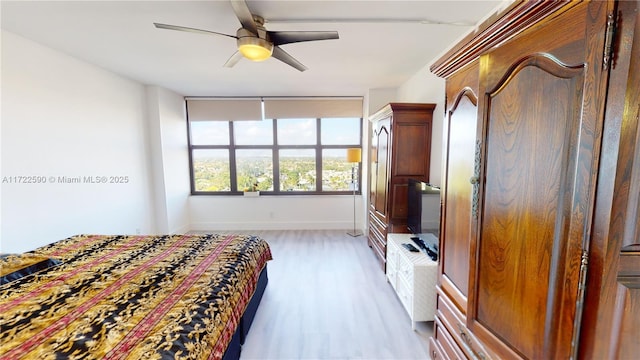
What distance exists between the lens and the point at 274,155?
16.3 ft

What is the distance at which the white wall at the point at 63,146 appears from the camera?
7.68 feet

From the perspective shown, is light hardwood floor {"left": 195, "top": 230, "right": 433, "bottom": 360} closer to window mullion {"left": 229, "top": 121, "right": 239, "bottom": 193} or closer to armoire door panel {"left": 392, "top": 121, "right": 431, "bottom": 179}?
armoire door panel {"left": 392, "top": 121, "right": 431, "bottom": 179}

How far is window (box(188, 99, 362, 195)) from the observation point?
4898 millimetres

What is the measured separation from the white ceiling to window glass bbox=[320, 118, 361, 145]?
1.30 metres

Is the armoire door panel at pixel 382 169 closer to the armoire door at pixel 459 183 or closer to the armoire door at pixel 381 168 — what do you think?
the armoire door at pixel 381 168

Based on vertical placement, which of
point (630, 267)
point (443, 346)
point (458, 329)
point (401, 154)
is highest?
point (401, 154)

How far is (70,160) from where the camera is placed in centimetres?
289

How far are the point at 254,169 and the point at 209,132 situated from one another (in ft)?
3.64

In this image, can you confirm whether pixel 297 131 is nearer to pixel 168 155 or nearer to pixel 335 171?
pixel 335 171

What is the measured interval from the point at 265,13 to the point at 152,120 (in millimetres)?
3167

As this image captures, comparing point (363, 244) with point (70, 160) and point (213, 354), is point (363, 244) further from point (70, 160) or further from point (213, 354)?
point (70, 160)

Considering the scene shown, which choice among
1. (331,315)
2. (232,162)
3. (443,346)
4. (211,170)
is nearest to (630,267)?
(443,346)

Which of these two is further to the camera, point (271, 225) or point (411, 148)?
point (271, 225)

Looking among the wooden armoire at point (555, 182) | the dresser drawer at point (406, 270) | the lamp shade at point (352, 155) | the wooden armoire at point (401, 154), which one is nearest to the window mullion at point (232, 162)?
the lamp shade at point (352, 155)
